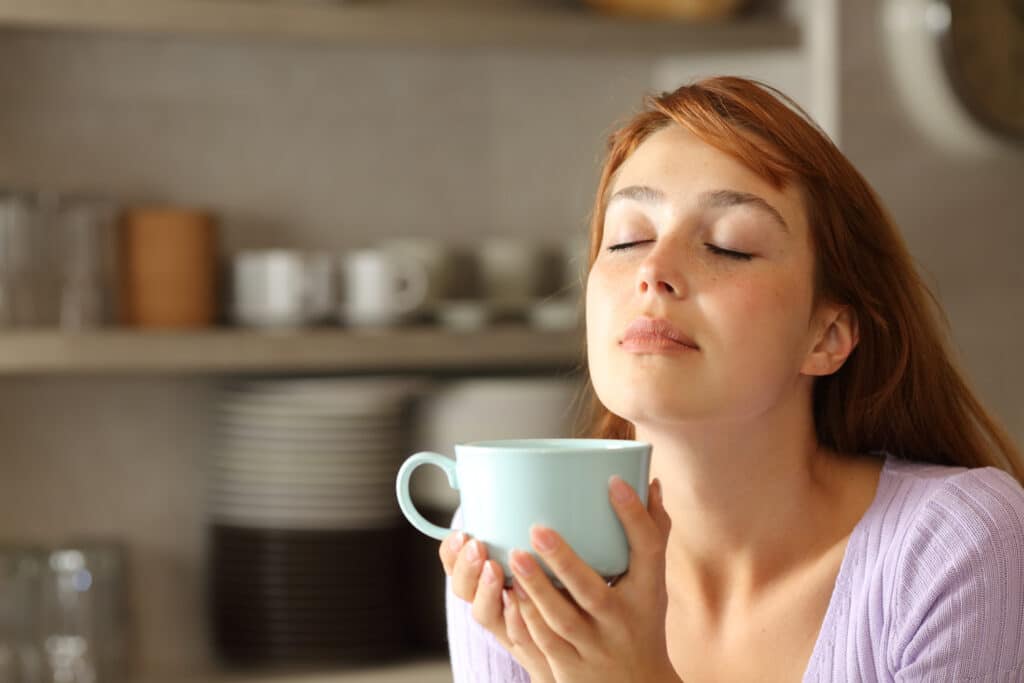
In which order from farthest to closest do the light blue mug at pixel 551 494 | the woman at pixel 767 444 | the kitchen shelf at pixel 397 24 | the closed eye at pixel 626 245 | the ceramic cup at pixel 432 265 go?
the ceramic cup at pixel 432 265 → the kitchen shelf at pixel 397 24 → the closed eye at pixel 626 245 → the woman at pixel 767 444 → the light blue mug at pixel 551 494

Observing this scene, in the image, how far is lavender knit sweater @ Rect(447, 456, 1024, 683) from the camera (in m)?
1.04

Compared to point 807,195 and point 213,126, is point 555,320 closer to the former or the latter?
point 213,126

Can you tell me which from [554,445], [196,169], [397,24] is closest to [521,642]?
[554,445]

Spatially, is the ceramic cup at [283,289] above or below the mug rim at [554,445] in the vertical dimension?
above

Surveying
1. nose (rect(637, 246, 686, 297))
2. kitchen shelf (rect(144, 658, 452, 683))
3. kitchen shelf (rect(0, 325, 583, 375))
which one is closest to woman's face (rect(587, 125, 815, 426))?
nose (rect(637, 246, 686, 297))

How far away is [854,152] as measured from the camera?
2.19m

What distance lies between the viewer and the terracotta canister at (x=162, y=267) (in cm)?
200

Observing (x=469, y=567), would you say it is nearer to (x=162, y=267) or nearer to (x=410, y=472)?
(x=410, y=472)

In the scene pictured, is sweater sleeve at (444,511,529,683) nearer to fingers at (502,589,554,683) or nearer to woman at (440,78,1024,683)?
woman at (440,78,1024,683)

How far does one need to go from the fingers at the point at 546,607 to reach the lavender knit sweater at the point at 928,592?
29cm

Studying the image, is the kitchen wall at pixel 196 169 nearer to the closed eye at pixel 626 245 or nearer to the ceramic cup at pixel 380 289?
the ceramic cup at pixel 380 289

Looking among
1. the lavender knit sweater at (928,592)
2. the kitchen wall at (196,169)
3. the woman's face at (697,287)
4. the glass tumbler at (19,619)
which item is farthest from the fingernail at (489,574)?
the kitchen wall at (196,169)

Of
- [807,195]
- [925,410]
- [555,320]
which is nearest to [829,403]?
[925,410]

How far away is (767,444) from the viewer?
1.16 metres
